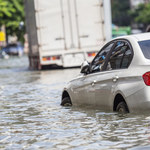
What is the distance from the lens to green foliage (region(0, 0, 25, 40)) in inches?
2625

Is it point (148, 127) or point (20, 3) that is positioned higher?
point (20, 3)

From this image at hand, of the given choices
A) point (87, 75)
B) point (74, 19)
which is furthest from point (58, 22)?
point (87, 75)

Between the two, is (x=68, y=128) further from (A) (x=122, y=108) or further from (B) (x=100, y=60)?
(B) (x=100, y=60)

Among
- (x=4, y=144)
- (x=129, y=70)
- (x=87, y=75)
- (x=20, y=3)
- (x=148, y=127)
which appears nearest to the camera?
(x=4, y=144)

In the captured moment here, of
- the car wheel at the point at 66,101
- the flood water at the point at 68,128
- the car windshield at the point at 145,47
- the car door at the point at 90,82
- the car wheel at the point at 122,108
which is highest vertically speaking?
the car windshield at the point at 145,47

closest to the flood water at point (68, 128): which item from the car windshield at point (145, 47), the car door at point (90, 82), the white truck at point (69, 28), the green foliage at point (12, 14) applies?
the car door at point (90, 82)

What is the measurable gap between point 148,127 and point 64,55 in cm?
1952

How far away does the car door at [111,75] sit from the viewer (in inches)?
382

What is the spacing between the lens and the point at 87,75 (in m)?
10.9

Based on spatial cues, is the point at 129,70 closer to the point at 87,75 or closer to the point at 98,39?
the point at 87,75

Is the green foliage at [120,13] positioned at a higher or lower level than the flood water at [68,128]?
higher

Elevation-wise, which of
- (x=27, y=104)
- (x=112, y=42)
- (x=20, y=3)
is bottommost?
(x=27, y=104)

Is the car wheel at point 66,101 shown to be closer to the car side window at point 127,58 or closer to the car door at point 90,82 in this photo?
the car door at point 90,82

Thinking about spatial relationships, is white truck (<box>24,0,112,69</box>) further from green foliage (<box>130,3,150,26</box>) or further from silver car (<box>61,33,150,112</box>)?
green foliage (<box>130,3,150,26</box>)
